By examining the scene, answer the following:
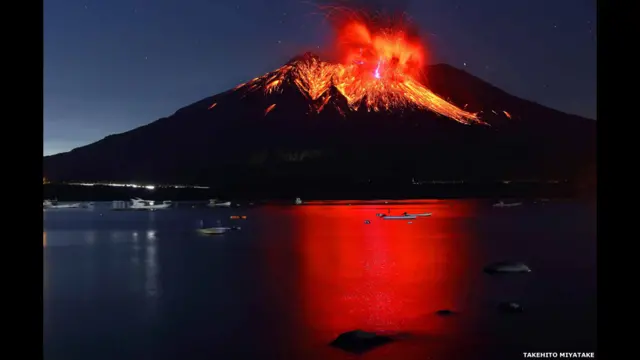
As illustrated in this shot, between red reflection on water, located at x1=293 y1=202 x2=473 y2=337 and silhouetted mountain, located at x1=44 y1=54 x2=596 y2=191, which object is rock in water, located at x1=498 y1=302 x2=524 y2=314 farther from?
silhouetted mountain, located at x1=44 y1=54 x2=596 y2=191

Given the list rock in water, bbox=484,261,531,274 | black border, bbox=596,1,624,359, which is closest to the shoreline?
rock in water, bbox=484,261,531,274

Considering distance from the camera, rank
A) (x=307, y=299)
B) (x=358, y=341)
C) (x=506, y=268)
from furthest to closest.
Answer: (x=506, y=268) < (x=307, y=299) < (x=358, y=341)
